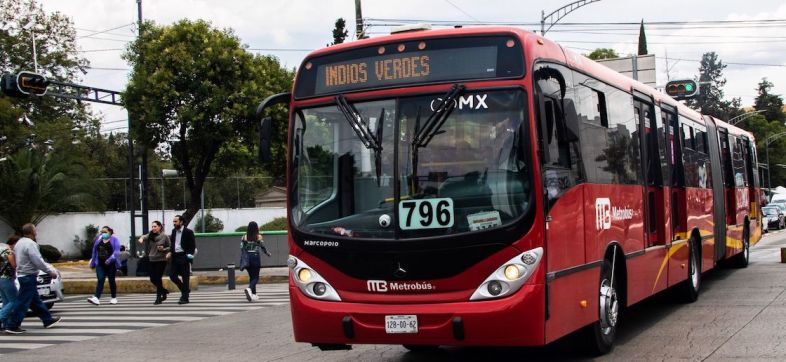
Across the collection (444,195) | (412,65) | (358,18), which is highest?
(358,18)

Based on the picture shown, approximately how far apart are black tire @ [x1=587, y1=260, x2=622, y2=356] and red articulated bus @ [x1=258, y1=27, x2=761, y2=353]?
31mm

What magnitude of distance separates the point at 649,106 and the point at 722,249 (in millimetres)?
5282

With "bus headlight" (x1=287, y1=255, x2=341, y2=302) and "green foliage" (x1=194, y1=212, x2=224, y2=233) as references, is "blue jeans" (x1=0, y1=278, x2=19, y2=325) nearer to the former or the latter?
"bus headlight" (x1=287, y1=255, x2=341, y2=302)

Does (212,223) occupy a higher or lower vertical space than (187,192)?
lower

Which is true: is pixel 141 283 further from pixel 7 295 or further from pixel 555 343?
pixel 555 343

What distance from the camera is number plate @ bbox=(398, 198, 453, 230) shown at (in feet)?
23.5

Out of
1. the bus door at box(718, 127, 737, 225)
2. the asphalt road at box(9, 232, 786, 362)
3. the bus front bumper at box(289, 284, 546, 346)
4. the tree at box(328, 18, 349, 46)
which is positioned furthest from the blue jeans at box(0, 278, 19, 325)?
the tree at box(328, 18, 349, 46)

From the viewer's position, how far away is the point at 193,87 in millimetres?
26531

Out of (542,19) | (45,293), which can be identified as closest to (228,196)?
(542,19)

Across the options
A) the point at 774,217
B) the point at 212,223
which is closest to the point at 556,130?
the point at 212,223

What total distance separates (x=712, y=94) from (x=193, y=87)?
122 meters

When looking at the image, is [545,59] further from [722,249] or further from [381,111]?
[722,249]

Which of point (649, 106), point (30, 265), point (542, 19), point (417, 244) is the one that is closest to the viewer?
point (417, 244)

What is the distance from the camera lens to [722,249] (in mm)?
15594
